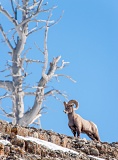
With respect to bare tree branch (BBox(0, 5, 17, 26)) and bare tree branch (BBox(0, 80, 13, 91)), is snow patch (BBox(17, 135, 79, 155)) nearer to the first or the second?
bare tree branch (BBox(0, 80, 13, 91))

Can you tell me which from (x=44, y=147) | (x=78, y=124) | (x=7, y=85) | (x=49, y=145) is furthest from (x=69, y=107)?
(x=44, y=147)

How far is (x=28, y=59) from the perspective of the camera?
25.7 metres

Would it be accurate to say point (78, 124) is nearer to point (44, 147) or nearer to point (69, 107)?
point (69, 107)

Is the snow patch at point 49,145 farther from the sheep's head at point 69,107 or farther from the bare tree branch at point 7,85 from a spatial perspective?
the bare tree branch at point 7,85

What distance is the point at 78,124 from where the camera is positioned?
56.2 feet

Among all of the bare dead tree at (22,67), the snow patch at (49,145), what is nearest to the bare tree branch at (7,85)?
the bare dead tree at (22,67)

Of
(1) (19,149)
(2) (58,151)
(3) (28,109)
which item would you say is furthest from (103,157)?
(3) (28,109)

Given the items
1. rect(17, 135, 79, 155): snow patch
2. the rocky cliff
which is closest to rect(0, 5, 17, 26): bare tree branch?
the rocky cliff

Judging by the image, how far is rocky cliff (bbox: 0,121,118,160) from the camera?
904cm

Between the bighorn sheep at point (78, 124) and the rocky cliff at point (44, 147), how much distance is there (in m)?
4.13

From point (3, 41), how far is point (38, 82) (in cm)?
248

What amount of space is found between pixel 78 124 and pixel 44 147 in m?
7.27

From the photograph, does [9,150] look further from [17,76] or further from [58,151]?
[17,76]

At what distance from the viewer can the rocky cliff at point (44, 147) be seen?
9.04m
